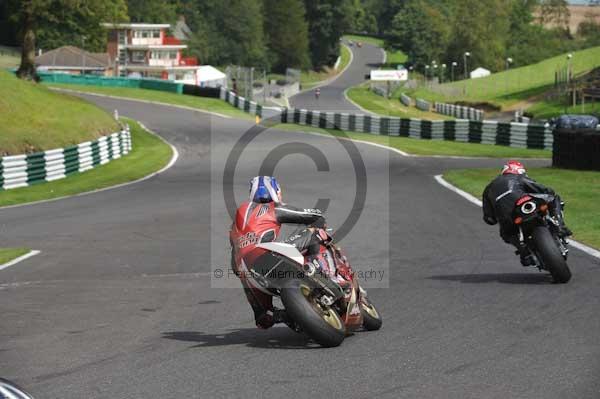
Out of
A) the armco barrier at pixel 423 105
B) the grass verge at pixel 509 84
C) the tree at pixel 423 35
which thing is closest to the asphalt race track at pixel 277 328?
the armco barrier at pixel 423 105

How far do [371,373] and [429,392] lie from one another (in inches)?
28.6

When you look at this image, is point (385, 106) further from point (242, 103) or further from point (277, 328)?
point (277, 328)

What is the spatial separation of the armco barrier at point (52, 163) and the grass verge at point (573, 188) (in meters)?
12.1

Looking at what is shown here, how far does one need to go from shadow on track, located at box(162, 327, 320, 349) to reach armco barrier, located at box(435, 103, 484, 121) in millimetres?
75949

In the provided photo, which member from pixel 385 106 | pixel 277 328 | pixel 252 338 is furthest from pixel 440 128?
pixel 385 106

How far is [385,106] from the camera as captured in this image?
108 m

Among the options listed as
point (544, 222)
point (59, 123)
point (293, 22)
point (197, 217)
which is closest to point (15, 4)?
point (59, 123)

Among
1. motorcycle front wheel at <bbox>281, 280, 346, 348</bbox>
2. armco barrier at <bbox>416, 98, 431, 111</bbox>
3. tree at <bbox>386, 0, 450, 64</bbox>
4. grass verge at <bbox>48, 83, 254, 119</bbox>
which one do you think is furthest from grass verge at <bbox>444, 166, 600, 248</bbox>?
tree at <bbox>386, 0, 450, 64</bbox>

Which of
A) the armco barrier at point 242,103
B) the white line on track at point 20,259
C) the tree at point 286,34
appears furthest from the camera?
the tree at point 286,34

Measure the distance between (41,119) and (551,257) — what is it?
111 feet

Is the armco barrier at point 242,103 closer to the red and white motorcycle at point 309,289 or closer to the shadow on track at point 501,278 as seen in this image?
the shadow on track at point 501,278

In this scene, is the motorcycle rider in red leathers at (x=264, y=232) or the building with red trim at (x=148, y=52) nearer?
the motorcycle rider in red leathers at (x=264, y=232)

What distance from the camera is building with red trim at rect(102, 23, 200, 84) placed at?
14562cm

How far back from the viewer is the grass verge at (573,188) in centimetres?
1815
